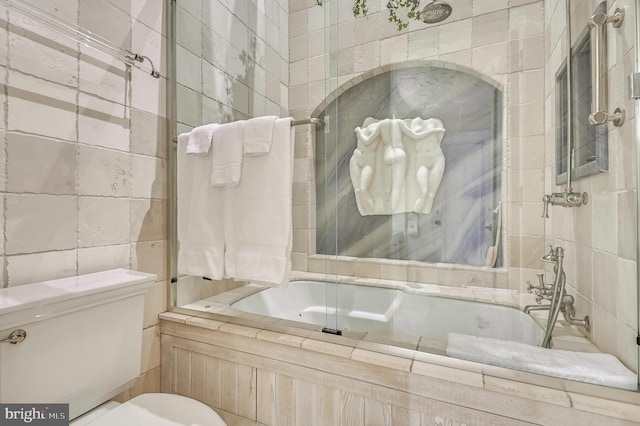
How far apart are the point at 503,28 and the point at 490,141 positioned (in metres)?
0.62

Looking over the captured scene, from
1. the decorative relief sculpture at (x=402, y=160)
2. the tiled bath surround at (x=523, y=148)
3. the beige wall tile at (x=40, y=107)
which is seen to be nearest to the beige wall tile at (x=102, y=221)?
the beige wall tile at (x=40, y=107)

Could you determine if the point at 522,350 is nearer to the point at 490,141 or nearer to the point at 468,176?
the point at 468,176

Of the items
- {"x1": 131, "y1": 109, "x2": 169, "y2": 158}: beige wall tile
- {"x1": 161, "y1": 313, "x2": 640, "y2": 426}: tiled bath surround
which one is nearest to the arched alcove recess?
{"x1": 161, "y1": 313, "x2": 640, "y2": 426}: tiled bath surround

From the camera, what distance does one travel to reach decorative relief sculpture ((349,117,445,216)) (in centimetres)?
173

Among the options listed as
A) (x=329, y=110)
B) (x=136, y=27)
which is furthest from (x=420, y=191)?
(x=136, y=27)

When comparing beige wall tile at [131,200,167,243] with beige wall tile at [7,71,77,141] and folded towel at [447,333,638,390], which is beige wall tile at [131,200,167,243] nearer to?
beige wall tile at [7,71,77,141]

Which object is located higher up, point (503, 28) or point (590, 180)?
point (503, 28)

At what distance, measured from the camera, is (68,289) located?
33.9 inches

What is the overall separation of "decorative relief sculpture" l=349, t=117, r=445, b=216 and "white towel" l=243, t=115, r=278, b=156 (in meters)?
0.74

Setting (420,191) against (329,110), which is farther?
(420,191)

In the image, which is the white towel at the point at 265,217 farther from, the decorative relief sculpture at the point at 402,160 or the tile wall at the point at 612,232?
the tile wall at the point at 612,232

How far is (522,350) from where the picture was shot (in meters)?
0.91

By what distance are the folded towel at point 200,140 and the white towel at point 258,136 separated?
191 mm

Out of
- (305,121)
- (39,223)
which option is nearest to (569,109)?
(305,121)
